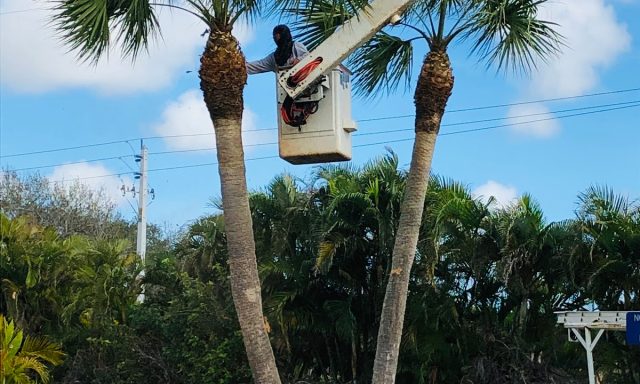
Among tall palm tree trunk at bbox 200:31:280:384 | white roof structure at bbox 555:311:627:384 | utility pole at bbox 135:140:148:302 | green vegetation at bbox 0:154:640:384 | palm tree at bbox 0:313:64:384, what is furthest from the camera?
utility pole at bbox 135:140:148:302

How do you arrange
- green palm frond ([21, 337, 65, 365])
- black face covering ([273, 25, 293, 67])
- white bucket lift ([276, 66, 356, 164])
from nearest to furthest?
white bucket lift ([276, 66, 356, 164]), black face covering ([273, 25, 293, 67]), green palm frond ([21, 337, 65, 365])

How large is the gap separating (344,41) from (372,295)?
6.38 meters

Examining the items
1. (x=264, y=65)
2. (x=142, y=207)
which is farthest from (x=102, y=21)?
(x=142, y=207)

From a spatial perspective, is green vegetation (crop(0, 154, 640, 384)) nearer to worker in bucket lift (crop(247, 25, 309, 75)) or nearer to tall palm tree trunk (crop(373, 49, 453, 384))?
tall palm tree trunk (crop(373, 49, 453, 384))

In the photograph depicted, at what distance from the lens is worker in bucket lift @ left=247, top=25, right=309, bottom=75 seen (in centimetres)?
922

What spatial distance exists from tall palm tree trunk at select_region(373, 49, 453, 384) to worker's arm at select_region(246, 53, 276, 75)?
1621 mm

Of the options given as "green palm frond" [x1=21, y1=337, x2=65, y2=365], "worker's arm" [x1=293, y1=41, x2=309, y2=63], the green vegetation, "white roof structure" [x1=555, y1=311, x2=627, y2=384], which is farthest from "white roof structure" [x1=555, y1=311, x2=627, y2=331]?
"green palm frond" [x1=21, y1=337, x2=65, y2=365]

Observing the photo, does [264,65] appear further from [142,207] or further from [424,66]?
[142,207]

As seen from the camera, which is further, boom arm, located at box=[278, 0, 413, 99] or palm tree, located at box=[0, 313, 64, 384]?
palm tree, located at box=[0, 313, 64, 384]

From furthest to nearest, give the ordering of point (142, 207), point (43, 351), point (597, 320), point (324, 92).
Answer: point (142, 207) → point (43, 351) → point (597, 320) → point (324, 92)

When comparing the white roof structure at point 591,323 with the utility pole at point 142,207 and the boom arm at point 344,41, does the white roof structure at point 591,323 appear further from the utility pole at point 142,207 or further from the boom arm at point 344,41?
the utility pole at point 142,207

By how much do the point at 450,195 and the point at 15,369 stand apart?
8.17m

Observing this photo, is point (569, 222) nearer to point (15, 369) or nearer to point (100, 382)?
point (100, 382)

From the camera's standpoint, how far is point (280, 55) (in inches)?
365
